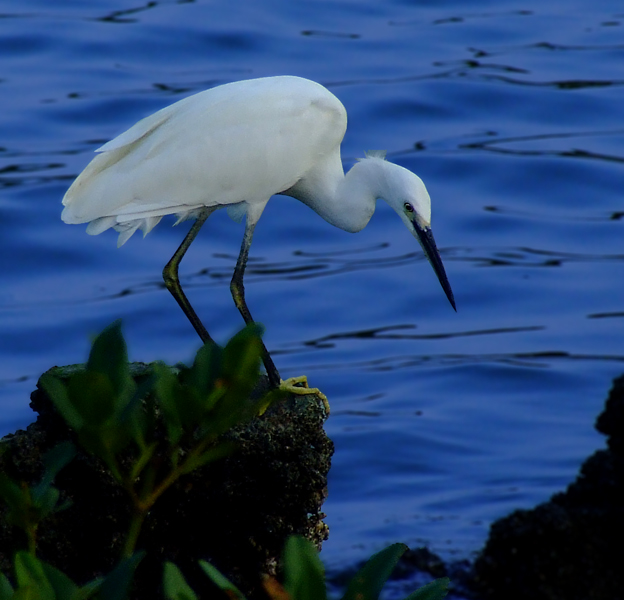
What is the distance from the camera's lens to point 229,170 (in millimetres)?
4809

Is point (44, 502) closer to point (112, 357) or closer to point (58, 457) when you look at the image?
point (58, 457)

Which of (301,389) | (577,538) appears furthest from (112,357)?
(577,538)

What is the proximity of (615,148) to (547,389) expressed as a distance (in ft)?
15.5

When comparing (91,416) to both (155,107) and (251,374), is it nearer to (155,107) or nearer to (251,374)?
(251,374)

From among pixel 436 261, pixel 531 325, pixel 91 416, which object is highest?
pixel 91 416

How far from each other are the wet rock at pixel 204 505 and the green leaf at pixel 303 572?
5.23 feet

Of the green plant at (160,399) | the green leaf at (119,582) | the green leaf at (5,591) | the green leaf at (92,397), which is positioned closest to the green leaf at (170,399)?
the green plant at (160,399)

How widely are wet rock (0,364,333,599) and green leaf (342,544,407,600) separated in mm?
1555

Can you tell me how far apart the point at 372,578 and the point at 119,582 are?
384 millimetres

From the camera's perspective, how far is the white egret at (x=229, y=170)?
4660mm

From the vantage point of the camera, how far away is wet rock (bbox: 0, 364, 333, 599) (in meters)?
3.17

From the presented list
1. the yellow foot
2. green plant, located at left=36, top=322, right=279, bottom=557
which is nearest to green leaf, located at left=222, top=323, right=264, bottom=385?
green plant, located at left=36, top=322, right=279, bottom=557

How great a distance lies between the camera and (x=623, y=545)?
14.6ft

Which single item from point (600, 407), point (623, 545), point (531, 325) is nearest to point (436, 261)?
point (623, 545)
